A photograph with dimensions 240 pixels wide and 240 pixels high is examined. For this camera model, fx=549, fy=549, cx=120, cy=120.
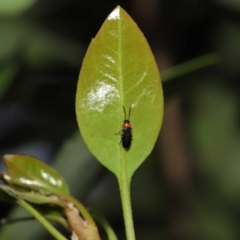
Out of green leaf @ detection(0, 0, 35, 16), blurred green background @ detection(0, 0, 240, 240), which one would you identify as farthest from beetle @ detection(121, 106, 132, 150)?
green leaf @ detection(0, 0, 35, 16)

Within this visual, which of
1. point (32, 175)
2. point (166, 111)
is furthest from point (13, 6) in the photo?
point (32, 175)

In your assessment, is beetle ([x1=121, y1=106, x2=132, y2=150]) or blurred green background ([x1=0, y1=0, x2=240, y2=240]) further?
blurred green background ([x1=0, y1=0, x2=240, y2=240])

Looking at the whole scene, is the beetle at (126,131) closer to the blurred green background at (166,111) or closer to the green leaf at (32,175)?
the green leaf at (32,175)

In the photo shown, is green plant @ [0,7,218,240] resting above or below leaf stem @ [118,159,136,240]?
above

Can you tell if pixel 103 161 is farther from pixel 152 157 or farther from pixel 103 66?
pixel 152 157

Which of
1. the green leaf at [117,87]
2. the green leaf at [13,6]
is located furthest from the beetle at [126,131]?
the green leaf at [13,6]

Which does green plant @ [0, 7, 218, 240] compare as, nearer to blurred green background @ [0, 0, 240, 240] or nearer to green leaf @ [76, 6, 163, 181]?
green leaf @ [76, 6, 163, 181]

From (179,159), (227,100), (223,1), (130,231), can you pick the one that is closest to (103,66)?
(130,231)

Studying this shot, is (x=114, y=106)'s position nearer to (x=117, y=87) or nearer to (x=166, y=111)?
(x=117, y=87)
